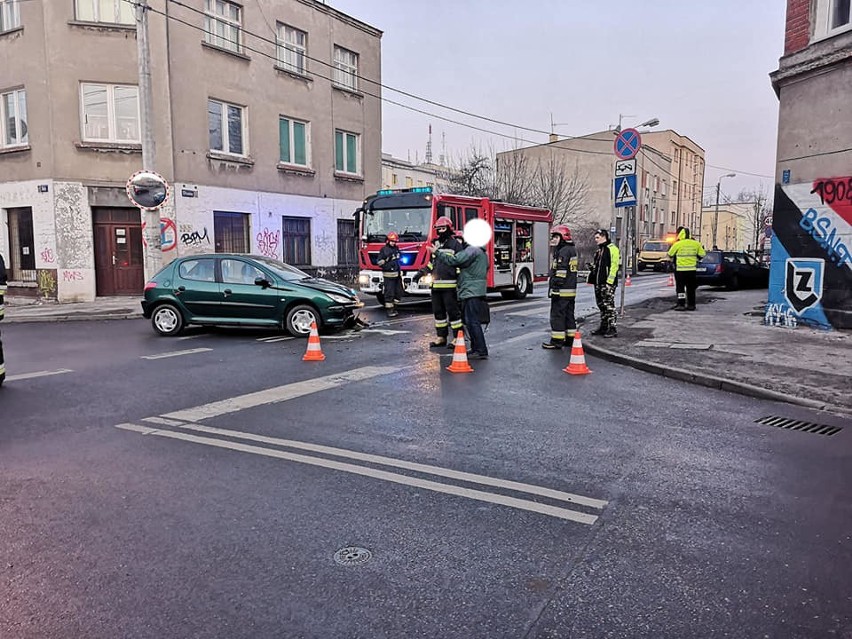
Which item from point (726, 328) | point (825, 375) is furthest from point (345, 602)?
point (726, 328)

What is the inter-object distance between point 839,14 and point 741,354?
6114mm

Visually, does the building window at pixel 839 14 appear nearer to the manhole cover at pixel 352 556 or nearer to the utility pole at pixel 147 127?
the manhole cover at pixel 352 556

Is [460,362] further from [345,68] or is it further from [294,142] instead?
[345,68]

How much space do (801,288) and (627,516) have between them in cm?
914

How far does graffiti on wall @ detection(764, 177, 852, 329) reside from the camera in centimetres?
1041

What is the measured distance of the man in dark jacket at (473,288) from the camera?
358 inches

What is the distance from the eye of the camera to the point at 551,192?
40469mm

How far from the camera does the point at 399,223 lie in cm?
1570

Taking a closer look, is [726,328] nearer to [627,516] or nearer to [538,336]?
[538,336]

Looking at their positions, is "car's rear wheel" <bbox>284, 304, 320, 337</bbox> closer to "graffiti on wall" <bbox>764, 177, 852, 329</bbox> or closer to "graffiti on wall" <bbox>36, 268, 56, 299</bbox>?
"graffiti on wall" <bbox>764, 177, 852, 329</bbox>

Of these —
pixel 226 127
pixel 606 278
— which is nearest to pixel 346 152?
pixel 226 127

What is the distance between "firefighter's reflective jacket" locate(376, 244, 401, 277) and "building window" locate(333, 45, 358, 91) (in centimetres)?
1346

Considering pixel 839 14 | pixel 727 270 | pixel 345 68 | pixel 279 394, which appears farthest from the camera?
pixel 345 68

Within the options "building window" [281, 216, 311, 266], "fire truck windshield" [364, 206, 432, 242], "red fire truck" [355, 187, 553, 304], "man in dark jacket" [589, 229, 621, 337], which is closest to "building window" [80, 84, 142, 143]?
"building window" [281, 216, 311, 266]
